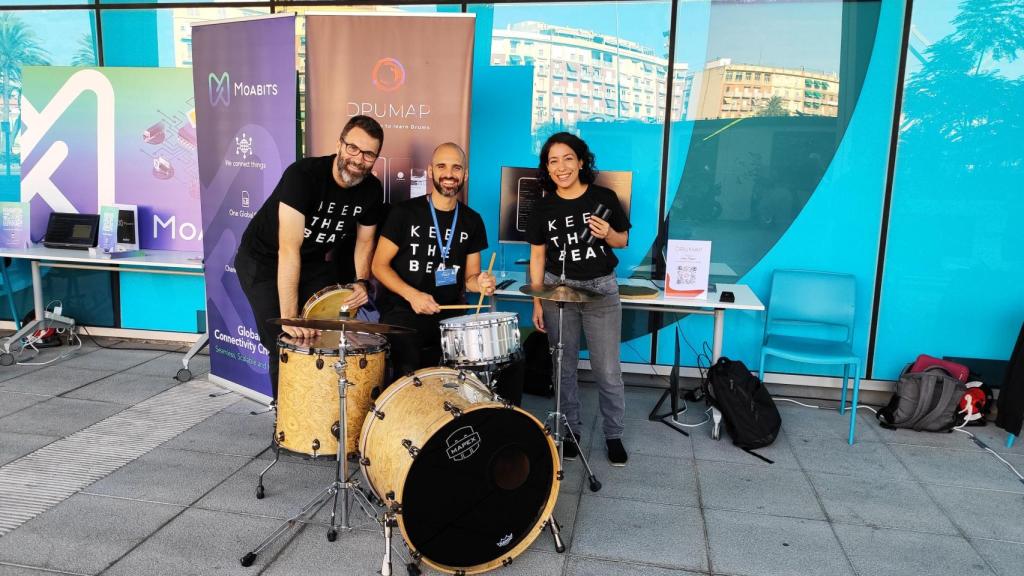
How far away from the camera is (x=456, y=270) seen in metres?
3.47

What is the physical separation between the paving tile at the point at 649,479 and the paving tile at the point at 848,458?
71 centimetres

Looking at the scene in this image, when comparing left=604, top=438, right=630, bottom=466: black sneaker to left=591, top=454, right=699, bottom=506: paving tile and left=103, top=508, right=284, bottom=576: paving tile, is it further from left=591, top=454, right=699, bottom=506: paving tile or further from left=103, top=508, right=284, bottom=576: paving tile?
left=103, top=508, right=284, bottom=576: paving tile

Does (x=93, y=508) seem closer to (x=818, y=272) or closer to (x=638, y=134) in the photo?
(x=638, y=134)

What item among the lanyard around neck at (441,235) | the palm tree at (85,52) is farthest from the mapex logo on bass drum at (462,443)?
the palm tree at (85,52)

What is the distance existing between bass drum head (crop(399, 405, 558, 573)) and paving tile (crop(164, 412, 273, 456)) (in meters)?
1.70

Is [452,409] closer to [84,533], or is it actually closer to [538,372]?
[84,533]

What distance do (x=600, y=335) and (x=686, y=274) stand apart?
37.0 inches

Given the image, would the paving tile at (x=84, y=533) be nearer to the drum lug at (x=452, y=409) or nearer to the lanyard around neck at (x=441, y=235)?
the drum lug at (x=452, y=409)

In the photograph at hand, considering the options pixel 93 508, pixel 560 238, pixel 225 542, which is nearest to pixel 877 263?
pixel 560 238

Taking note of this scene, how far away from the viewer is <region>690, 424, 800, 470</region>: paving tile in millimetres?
3738

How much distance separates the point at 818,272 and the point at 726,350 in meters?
0.83

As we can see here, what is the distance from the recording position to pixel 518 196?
4.50 meters

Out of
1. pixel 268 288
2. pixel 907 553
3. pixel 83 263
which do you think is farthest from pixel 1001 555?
pixel 83 263

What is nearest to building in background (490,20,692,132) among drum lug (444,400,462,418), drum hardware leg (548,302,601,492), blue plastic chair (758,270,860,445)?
blue plastic chair (758,270,860,445)
